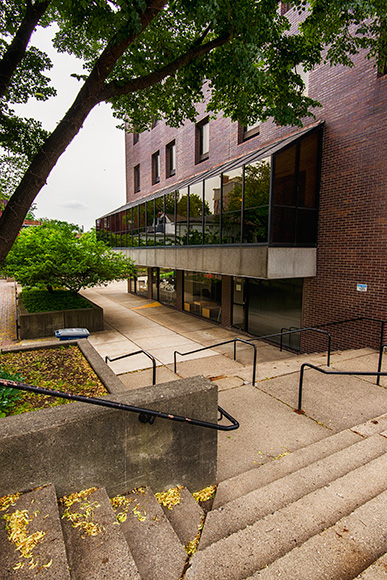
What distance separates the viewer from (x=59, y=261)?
43.5 feet

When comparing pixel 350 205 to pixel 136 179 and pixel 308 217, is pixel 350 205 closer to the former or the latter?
pixel 308 217

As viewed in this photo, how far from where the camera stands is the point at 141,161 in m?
24.0

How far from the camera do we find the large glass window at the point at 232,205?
36.2 ft

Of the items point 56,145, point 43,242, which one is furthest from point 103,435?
point 43,242

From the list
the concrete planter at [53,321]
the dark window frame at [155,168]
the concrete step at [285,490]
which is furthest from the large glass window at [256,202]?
the dark window frame at [155,168]

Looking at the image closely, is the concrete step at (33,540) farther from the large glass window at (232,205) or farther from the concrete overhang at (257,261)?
the large glass window at (232,205)

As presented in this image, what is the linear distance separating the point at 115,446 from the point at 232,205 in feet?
32.7

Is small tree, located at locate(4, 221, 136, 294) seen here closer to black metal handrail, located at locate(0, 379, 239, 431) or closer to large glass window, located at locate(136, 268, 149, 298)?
large glass window, located at locate(136, 268, 149, 298)

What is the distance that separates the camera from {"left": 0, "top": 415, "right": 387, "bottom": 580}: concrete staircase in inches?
81.2

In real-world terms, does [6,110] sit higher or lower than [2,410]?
higher

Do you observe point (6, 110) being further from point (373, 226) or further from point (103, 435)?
point (373, 226)

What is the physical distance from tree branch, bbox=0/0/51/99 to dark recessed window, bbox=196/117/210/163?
481 inches

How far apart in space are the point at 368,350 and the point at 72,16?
10.3m

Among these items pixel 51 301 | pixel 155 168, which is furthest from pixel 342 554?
pixel 155 168
